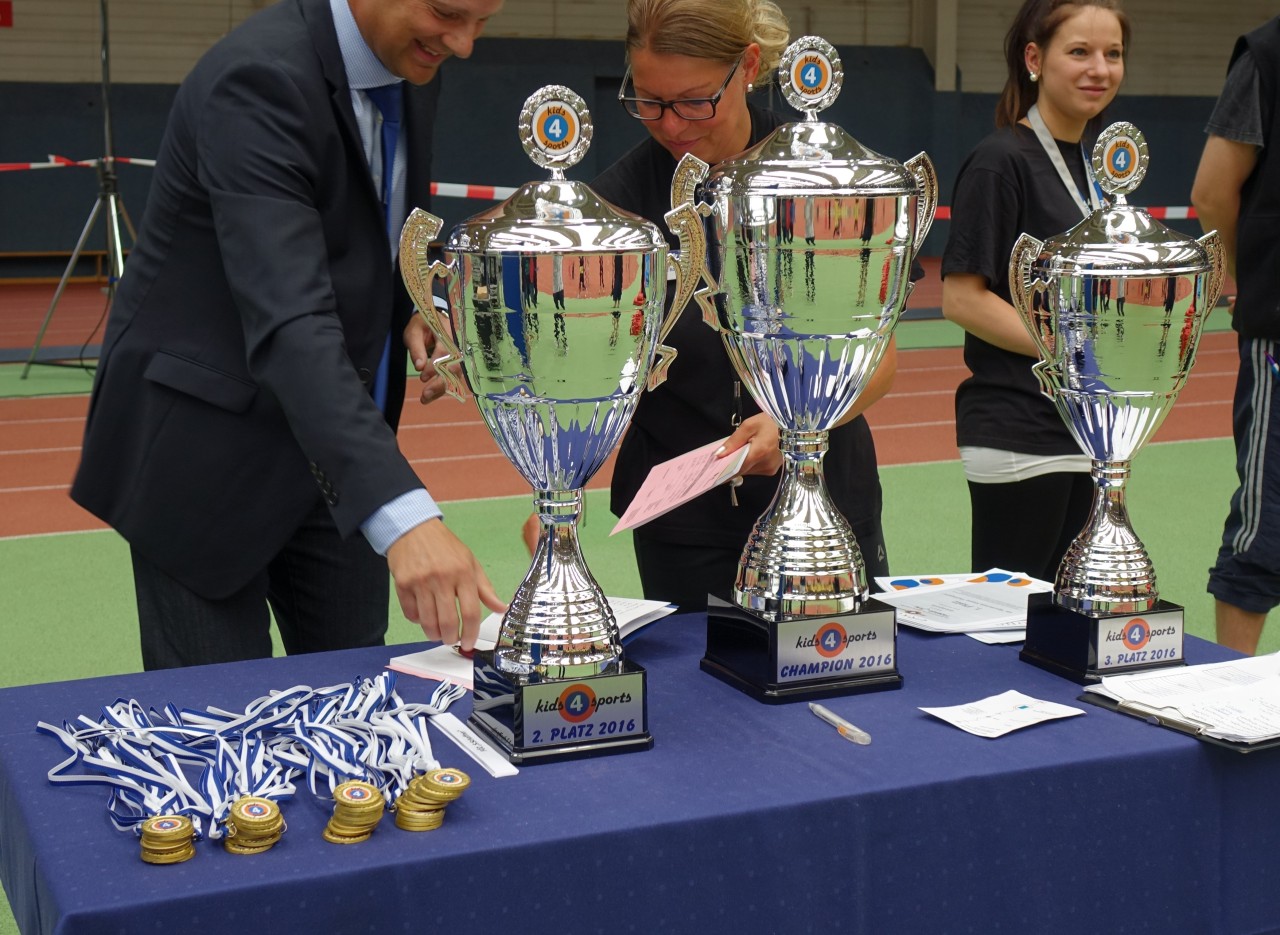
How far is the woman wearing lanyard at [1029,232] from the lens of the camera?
101 inches

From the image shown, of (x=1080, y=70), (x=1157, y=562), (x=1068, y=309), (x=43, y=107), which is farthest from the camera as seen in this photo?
(x=43, y=107)

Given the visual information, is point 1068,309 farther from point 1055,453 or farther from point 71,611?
point 71,611

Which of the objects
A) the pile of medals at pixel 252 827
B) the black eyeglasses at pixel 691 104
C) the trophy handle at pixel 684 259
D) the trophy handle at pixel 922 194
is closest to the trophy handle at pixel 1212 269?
the trophy handle at pixel 922 194

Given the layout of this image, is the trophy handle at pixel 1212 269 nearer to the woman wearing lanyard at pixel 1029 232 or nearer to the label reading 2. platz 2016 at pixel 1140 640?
Result: the label reading 2. platz 2016 at pixel 1140 640

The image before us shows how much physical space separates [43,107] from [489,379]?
13733mm

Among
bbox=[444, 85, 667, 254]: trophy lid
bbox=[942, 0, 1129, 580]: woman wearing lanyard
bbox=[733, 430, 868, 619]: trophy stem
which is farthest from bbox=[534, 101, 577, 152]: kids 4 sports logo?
bbox=[942, 0, 1129, 580]: woman wearing lanyard

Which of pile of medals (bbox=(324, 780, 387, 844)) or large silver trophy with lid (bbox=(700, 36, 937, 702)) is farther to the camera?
large silver trophy with lid (bbox=(700, 36, 937, 702))

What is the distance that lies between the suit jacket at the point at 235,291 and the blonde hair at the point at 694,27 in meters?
0.32

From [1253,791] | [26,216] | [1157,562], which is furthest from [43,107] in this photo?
[1253,791]

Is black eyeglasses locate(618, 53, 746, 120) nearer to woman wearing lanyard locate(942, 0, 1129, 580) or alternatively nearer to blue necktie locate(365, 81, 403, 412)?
blue necktie locate(365, 81, 403, 412)

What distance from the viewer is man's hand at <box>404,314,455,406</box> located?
6.01 ft

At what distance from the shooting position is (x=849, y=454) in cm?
213

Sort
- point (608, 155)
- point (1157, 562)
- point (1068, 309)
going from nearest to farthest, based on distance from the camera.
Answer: point (1068, 309), point (1157, 562), point (608, 155)

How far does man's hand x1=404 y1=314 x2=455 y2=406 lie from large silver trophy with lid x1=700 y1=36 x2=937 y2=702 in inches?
19.3
